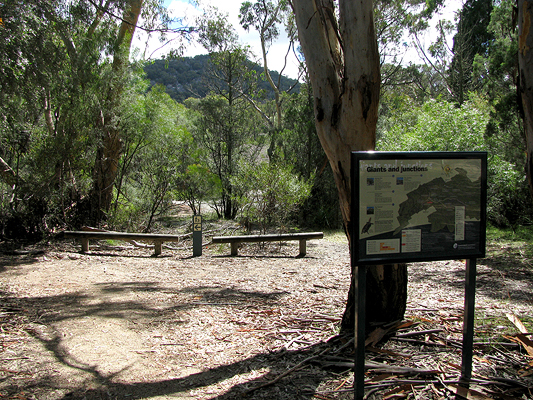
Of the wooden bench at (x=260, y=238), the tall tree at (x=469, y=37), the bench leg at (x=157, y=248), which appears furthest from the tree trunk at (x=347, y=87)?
the tall tree at (x=469, y=37)

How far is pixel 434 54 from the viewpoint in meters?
30.5

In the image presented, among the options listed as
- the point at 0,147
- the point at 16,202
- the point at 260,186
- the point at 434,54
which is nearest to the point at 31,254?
the point at 16,202

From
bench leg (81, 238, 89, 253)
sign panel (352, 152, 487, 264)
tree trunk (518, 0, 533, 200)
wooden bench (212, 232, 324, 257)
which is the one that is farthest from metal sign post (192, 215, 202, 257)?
tree trunk (518, 0, 533, 200)

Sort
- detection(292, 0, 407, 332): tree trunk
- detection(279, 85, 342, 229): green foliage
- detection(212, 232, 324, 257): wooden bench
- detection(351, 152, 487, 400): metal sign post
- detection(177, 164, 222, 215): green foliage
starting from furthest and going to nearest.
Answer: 1. detection(177, 164, 222, 215): green foliage
2. detection(279, 85, 342, 229): green foliage
3. detection(212, 232, 324, 257): wooden bench
4. detection(292, 0, 407, 332): tree trunk
5. detection(351, 152, 487, 400): metal sign post

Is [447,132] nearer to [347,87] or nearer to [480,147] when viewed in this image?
[480,147]

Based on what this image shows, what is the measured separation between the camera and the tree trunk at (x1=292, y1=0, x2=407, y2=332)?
337cm

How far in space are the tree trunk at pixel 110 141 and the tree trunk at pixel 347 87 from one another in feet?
25.7

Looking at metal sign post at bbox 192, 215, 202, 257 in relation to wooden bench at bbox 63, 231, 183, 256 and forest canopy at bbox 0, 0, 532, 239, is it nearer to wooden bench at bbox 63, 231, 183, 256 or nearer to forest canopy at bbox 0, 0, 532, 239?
wooden bench at bbox 63, 231, 183, 256

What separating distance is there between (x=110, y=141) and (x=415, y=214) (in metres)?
9.84

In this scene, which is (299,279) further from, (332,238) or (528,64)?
(332,238)

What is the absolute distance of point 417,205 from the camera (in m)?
2.68

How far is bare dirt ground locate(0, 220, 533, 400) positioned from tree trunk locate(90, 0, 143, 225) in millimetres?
3854

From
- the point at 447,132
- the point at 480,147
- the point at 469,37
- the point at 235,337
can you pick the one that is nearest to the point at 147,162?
the point at 447,132

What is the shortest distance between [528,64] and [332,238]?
9268 millimetres
